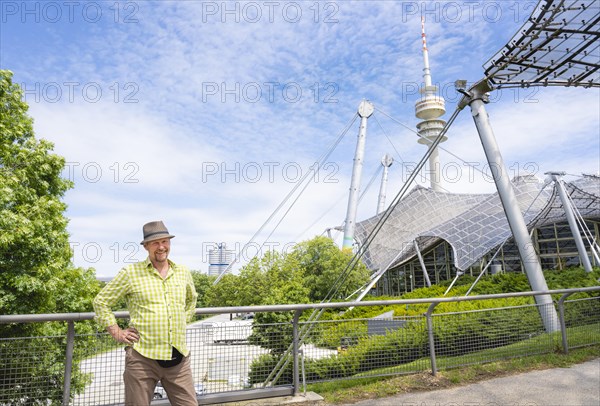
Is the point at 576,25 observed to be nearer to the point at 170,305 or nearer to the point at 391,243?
the point at 170,305

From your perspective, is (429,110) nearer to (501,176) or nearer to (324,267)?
(324,267)

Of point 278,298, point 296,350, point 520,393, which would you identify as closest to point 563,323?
point 520,393

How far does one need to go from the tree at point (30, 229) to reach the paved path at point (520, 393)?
9522mm

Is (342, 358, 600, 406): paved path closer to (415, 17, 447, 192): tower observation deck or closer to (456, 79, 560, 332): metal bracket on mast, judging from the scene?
(456, 79, 560, 332): metal bracket on mast

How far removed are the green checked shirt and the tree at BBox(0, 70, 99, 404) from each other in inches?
340

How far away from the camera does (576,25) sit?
9672 millimetres

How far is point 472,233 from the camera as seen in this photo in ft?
147

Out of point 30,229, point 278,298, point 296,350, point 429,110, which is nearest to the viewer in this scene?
point 296,350

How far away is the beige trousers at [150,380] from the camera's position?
11.0 feet

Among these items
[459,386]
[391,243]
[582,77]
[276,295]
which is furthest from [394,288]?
[459,386]

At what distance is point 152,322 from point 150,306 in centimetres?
12

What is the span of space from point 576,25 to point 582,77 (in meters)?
2.18

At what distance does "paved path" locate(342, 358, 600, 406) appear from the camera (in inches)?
196

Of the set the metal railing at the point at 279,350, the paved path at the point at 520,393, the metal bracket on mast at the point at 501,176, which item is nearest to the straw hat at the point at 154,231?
the metal railing at the point at 279,350
